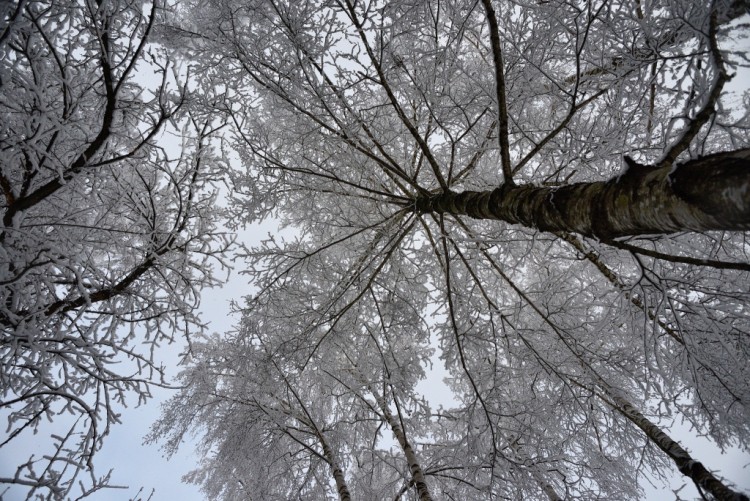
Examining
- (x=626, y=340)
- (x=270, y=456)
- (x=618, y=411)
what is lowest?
(x=270, y=456)

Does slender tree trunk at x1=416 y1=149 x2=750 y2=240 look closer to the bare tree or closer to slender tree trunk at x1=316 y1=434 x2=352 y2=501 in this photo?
the bare tree

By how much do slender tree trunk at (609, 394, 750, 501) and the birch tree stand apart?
23 millimetres

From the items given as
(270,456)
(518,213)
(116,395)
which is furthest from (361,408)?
(518,213)

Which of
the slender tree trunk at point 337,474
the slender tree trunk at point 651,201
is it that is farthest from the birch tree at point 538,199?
the slender tree trunk at point 337,474

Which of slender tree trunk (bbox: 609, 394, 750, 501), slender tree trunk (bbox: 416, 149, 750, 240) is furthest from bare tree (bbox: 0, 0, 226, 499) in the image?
slender tree trunk (bbox: 609, 394, 750, 501)

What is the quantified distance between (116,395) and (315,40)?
3064 millimetres

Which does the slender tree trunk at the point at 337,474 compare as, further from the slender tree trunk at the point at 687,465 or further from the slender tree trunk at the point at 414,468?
the slender tree trunk at the point at 687,465

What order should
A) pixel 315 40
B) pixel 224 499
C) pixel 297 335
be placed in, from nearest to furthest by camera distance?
pixel 315 40
pixel 297 335
pixel 224 499

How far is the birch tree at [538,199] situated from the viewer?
1.44m

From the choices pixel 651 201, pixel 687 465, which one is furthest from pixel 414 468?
pixel 651 201

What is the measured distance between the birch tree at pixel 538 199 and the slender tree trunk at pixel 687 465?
0.08 feet

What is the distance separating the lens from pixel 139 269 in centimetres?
268

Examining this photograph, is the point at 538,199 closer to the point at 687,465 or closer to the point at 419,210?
the point at 419,210

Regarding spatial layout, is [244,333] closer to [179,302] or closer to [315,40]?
[179,302]
